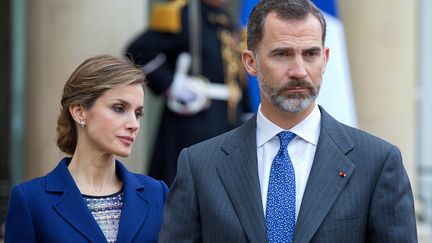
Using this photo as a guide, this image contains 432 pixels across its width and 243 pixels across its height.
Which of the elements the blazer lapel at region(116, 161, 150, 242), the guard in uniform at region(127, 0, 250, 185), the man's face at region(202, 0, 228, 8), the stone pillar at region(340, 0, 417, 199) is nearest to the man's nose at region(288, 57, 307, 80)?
the blazer lapel at region(116, 161, 150, 242)

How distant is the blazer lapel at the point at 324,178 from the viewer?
3.61m

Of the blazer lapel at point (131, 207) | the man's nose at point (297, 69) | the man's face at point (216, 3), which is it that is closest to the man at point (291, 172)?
the man's nose at point (297, 69)

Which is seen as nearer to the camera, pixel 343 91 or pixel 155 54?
pixel 343 91

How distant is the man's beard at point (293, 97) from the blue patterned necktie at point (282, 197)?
0.13 meters

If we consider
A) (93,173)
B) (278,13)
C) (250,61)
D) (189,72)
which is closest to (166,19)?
(189,72)

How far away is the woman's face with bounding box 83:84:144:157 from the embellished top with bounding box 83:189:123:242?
207mm

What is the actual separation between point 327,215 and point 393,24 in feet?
18.9

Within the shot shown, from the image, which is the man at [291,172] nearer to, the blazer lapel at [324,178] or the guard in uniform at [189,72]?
the blazer lapel at [324,178]

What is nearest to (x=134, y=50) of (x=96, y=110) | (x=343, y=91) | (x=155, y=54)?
(x=155, y=54)

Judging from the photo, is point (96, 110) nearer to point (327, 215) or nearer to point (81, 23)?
point (327, 215)

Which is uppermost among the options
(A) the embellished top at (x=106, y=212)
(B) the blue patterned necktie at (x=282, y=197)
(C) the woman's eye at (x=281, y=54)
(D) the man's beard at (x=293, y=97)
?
(C) the woman's eye at (x=281, y=54)

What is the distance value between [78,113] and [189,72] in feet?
12.7

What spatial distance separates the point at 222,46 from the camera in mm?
8438

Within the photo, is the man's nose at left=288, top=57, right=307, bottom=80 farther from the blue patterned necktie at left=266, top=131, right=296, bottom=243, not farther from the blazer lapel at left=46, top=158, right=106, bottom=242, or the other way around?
the blazer lapel at left=46, top=158, right=106, bottom=242
